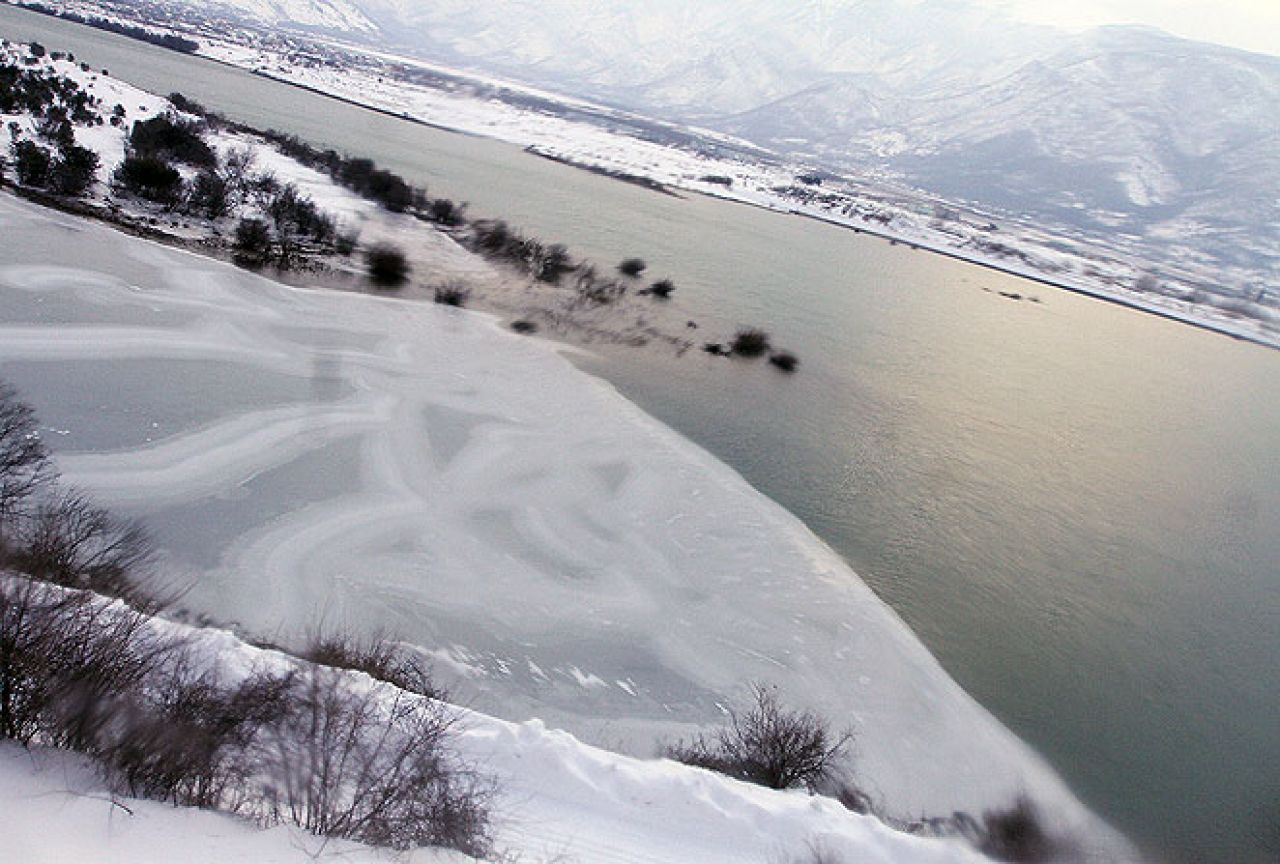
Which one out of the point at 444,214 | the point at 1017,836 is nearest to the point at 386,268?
the point at 444,214

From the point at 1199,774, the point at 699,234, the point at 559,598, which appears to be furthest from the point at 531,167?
the point at 1199,774

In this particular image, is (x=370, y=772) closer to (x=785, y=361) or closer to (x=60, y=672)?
(x=60, y=672)

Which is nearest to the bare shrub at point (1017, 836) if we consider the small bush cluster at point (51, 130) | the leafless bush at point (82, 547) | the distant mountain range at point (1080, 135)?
the leafless bush at point (82, 547)

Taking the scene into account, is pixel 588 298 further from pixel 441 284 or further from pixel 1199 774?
pixel 1199 774

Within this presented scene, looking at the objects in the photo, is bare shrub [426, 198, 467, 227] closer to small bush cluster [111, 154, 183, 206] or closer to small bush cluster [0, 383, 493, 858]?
small bush cluster [111, 154, 183, 206]

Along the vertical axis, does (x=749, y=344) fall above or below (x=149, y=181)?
below

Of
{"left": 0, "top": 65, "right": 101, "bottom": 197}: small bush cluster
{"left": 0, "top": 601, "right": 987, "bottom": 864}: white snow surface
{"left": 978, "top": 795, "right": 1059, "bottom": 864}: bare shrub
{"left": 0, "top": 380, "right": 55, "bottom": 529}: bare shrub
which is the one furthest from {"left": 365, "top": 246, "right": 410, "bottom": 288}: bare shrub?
{"left": 978, "top": 795, "right": 1059, "bottom": 864}: bare shrub
